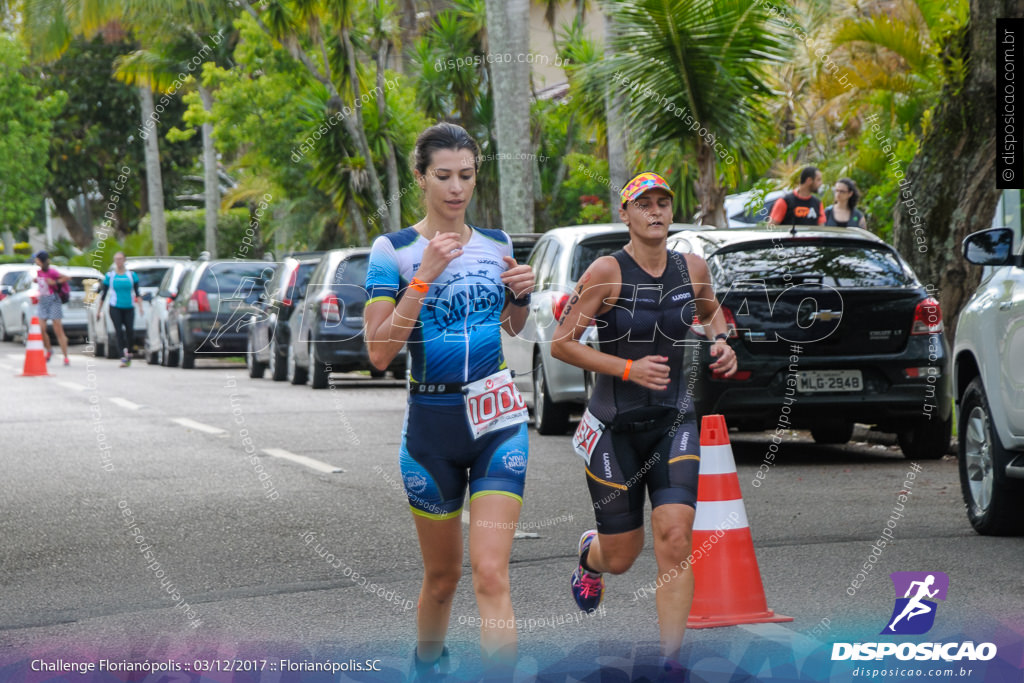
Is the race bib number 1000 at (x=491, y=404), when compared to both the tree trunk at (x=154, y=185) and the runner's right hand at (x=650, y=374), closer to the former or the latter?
the runner's right hand at (x=650, y=374)

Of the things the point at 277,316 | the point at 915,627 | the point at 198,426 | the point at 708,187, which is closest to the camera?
the point at 915,627

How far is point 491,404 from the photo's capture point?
178 inches

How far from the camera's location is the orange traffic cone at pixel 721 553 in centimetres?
570

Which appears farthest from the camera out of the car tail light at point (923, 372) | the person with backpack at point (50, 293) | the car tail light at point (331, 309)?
the person with backpack at point (50, 293)

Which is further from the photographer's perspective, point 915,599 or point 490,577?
point 915,599

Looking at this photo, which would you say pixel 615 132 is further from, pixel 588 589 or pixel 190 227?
pixel 190 227

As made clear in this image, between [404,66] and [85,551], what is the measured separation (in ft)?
94.9

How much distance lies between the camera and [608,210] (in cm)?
3428

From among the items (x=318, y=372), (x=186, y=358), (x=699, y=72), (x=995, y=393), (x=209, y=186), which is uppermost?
(x=699, y=72)

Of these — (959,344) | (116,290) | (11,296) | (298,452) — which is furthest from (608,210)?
(959,344)

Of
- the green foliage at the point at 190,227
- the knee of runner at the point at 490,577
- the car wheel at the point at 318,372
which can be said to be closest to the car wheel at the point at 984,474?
the knee of runner at the point at 490,577

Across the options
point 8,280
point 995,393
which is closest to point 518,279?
point 995,393

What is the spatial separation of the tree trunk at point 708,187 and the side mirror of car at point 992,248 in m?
8.82

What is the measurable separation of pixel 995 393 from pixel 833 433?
5.07m
